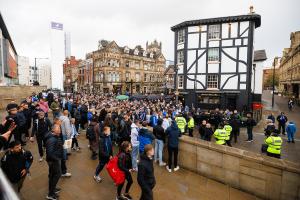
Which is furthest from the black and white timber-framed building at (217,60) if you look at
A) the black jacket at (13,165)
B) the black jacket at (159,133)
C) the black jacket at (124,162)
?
the black jacket at (13,165)

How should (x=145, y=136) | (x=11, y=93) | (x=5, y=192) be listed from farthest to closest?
(x=11, y=93) → (x=145, y=136) → (x=5, y=192)

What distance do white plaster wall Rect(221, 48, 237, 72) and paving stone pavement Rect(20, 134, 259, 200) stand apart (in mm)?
19800

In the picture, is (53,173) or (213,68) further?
(213,68)

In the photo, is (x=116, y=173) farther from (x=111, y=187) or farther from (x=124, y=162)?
(x=111, y=187)

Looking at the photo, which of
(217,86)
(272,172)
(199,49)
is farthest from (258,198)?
(199,49)

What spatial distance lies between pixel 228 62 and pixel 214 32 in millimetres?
4222

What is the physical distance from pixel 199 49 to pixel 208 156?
20.7 metres

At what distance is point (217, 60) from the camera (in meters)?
24.0

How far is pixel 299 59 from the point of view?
34969mm

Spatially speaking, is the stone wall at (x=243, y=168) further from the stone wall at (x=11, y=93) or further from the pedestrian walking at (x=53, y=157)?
the stone wall at (x=11, y=93)

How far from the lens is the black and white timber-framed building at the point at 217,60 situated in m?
22.7

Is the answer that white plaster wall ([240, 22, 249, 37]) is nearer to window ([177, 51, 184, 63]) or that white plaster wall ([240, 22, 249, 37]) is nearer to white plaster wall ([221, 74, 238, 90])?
white plaster wall ([221, 74, 238, 90])

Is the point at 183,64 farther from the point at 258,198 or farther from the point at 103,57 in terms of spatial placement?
the point at 103,57

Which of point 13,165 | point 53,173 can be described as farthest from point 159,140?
point 13,165
